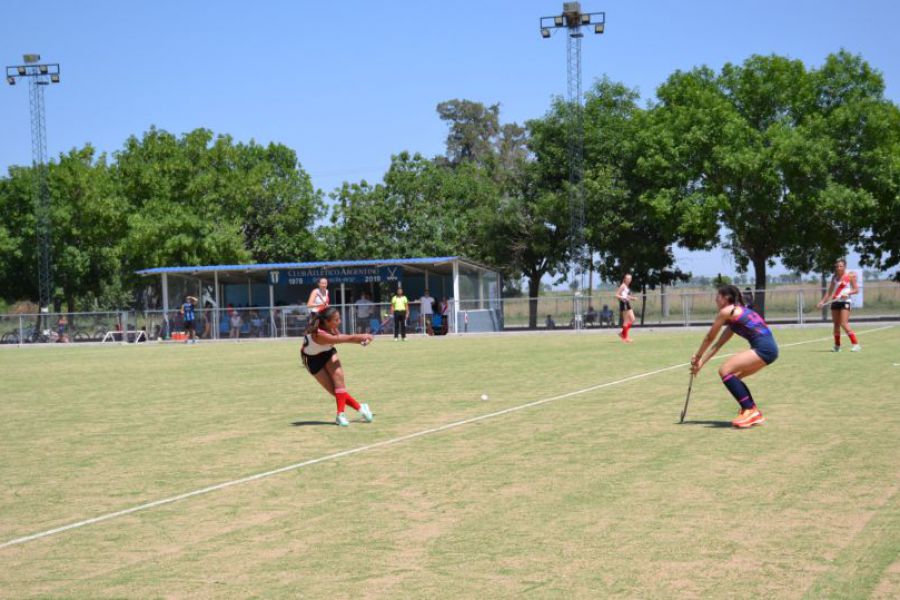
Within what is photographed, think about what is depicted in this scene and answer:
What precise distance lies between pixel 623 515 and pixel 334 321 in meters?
5.83

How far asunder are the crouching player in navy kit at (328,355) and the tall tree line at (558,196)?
35901 mm

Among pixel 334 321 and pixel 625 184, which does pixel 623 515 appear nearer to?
pixel 334 321

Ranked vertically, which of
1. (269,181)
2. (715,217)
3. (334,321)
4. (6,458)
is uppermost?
(269,181)

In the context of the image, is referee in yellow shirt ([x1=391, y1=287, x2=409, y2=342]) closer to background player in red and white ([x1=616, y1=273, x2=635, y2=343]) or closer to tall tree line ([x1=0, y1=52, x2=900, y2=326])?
background player in red and white ([x1=616, y1=273, x2=635, y2=343])

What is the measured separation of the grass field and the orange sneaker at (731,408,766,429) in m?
0.19

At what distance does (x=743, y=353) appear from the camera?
449 inches

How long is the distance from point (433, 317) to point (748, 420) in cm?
3491

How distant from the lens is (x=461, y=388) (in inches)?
677

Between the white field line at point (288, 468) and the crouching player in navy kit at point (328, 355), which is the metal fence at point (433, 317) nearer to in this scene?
the white field line at point (288, 468)

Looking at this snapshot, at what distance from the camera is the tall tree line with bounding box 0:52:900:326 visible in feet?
→ 171

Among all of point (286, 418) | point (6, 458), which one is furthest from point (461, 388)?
point (6, 458)

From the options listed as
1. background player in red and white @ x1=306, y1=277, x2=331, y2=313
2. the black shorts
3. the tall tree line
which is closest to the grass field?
the black shorts

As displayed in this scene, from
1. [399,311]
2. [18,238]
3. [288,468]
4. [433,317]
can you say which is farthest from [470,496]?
[18,238]

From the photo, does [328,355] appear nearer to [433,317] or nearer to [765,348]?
[765,348]
